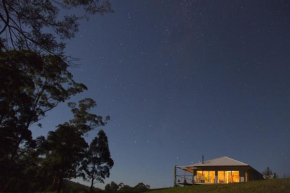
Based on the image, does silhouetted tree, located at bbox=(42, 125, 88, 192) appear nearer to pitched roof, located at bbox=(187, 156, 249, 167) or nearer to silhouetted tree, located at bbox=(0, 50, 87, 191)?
silhouetted tree, located at bbox=(0, 50, 87, 191)

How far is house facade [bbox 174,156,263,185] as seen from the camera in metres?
24.7

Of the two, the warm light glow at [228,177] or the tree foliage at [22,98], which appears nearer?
the tree foliage at [22,98]

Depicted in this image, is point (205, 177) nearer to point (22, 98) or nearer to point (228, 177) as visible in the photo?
point (228, 177)

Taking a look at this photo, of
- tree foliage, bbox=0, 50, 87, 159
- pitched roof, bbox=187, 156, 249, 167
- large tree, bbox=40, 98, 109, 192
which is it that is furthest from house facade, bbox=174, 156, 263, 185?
tree foliage, bbox=0, 50, 87, 159

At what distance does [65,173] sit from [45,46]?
18.1 m

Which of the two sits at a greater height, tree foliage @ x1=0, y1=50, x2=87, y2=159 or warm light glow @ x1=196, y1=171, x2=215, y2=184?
tree foliage @ x1=0, y1=50, x2=87, y2=159

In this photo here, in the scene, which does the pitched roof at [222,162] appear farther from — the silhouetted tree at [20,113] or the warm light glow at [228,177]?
the silhouetted tree at [20,113]

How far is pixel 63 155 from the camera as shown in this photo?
2209cm

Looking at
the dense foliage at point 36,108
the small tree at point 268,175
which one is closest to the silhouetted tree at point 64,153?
the dense foliage at point 36,108

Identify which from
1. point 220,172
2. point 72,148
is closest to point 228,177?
point 220,172

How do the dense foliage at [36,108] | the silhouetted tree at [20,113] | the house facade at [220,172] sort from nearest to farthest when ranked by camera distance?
the dense foliage at [36,108] → the silhouetted tree at [20,113] → the house facade at [220,172]

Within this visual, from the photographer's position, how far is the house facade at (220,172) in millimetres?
24656

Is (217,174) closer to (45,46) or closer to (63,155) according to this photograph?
(63,155)

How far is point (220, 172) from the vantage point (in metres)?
25.8
